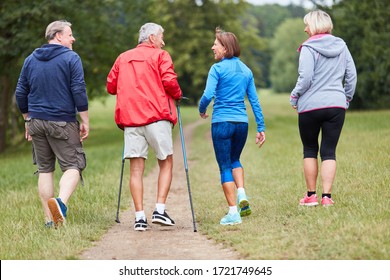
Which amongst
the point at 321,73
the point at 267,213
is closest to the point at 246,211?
the point at 267,213

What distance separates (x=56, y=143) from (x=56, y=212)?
81 cm

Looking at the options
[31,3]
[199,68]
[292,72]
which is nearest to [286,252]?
[31,3]

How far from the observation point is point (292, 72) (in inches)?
3529

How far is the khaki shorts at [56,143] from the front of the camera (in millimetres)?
7590

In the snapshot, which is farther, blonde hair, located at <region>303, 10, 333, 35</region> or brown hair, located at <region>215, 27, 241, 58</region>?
blonde hair, located at <region>303, 10, 333, 35</region>

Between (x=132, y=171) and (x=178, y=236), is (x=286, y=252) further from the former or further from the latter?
(x=132, y=171)

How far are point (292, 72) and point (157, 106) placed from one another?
83.8 meters

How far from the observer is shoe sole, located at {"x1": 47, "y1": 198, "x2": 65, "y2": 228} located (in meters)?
7.28

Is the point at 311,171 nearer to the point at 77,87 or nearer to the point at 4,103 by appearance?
the point at 77,87

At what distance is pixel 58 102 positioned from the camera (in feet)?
24.8

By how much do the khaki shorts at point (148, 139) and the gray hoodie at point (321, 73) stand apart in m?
1.51

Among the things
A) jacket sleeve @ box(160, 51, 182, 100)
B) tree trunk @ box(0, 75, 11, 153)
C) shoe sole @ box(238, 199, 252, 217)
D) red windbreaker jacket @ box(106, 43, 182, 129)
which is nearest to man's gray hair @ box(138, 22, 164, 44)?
red windbreaker jacket @ box(106, 43, 182, 129)

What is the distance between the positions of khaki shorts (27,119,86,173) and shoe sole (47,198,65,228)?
0.57m

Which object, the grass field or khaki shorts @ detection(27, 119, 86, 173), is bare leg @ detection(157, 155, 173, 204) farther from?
khaki shorts @ detection(27, 119, 86, 173)
